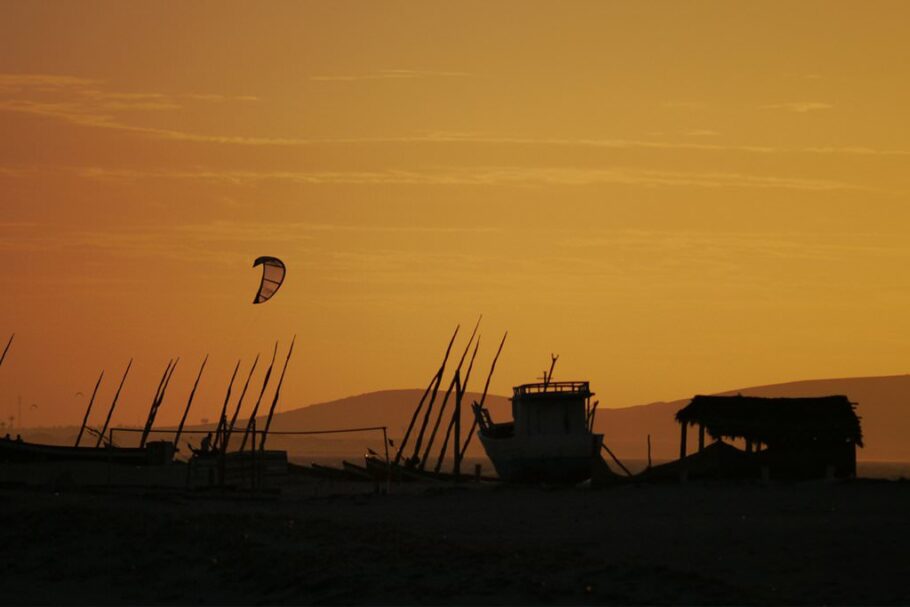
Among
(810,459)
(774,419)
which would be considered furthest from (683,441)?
(810,459)

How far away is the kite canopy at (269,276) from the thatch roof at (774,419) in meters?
13.5

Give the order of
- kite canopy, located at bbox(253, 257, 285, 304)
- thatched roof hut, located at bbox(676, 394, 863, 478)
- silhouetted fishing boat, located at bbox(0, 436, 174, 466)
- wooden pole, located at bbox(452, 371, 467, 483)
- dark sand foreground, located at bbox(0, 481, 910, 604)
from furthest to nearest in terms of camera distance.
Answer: wooden pole, located at bbox(452, 371, 467, 483)
kite canopy, located at bbox(253, 257, 285, 304)
thatched roof hut, located at bbox(676, 394, 863, 478)
silhouetted fishing boat, located at bbox(0, 436, 174, 466)
dark sand foreground, located at bbox(0, 481, 910, 604)

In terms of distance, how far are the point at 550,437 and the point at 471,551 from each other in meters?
30.1

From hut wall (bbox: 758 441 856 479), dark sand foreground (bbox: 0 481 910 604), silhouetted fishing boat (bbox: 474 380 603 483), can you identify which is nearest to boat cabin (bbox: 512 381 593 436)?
silhouetted fishing boat (bbox: 474 380 603 483)

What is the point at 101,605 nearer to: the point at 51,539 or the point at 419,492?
the point at 51,539

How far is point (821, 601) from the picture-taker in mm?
21234

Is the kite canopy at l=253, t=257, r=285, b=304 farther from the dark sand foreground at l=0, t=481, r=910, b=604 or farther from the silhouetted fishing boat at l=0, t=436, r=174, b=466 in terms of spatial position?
the dark sand foreground at l=0, t=481, r=910, b=604

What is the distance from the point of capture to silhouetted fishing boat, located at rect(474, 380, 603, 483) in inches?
2172

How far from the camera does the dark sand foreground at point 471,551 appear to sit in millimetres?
22578

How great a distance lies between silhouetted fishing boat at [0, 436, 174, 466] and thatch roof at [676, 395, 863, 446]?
50.0 ft

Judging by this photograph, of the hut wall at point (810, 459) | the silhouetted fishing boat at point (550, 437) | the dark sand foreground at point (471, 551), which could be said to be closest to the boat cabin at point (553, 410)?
the silhouetted fishing boat at point (550, 437)

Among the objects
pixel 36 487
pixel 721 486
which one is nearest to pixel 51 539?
pixel 36 487

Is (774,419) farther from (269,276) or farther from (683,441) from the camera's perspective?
(269,276)

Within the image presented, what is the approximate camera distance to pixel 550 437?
55.4m
